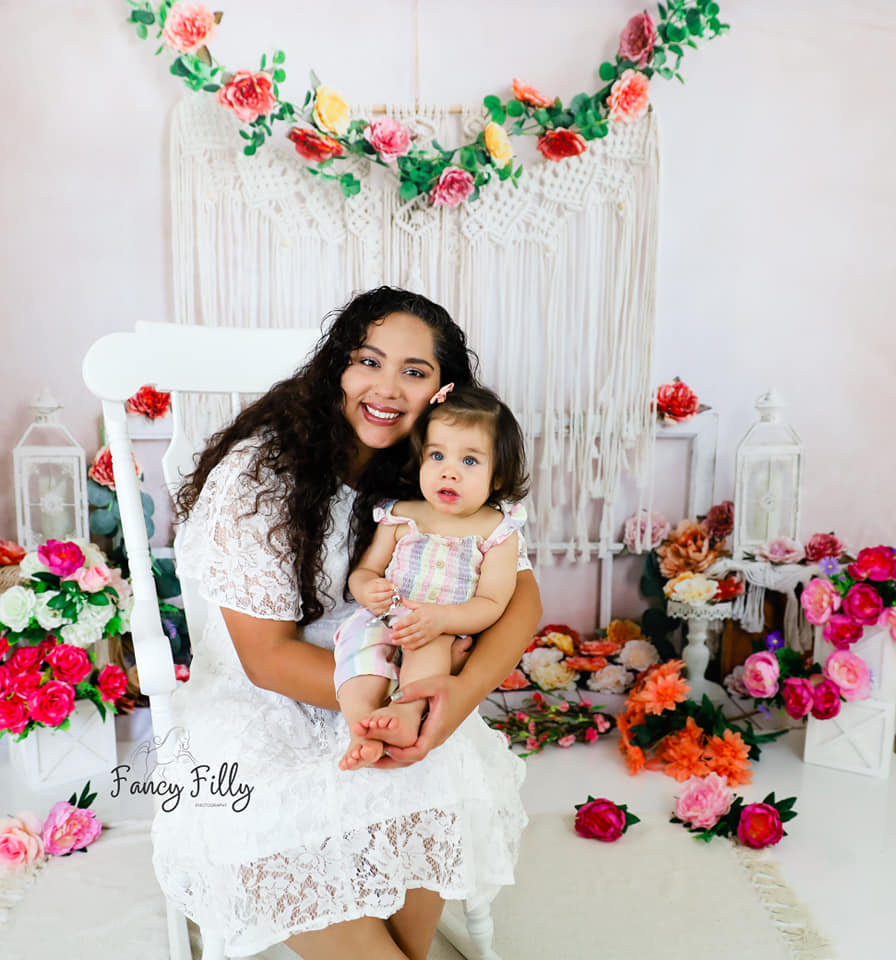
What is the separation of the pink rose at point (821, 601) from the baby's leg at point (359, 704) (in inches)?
54.5

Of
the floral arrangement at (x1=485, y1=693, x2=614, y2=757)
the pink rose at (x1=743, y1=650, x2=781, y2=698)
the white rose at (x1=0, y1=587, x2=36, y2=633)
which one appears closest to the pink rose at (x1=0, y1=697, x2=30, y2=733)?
the white rose at (x1=0, y1=587, x2=36, y2=633)

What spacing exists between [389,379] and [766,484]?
134cm

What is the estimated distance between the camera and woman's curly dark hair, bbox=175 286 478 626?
131 centimetres

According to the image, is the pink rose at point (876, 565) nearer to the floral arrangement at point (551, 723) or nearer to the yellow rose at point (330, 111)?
the floral arrangement at point (551, 723)

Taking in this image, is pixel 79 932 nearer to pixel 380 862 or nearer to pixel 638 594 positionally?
pixel 380 862

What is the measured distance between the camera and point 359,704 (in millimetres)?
1117

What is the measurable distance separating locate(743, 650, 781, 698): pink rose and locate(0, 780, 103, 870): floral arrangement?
5.35 ft

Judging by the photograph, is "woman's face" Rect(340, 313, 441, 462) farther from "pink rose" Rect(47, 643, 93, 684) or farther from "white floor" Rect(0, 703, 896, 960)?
"white floor" Rect(0, 703, 896, 960)

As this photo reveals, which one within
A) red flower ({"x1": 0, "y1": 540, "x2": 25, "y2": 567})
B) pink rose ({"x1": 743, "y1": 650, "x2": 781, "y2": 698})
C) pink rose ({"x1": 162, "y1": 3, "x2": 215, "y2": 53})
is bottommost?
pink rose ({"x1": 743, "y1": 650, "x2": 781, "y2": 698})

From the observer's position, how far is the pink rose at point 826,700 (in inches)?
80.0

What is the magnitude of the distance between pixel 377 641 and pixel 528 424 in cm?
125

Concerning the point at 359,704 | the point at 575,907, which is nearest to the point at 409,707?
the point at 359,704

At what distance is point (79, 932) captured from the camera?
1467 millimetres

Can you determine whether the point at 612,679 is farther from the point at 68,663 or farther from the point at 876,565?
the point at 68,663
